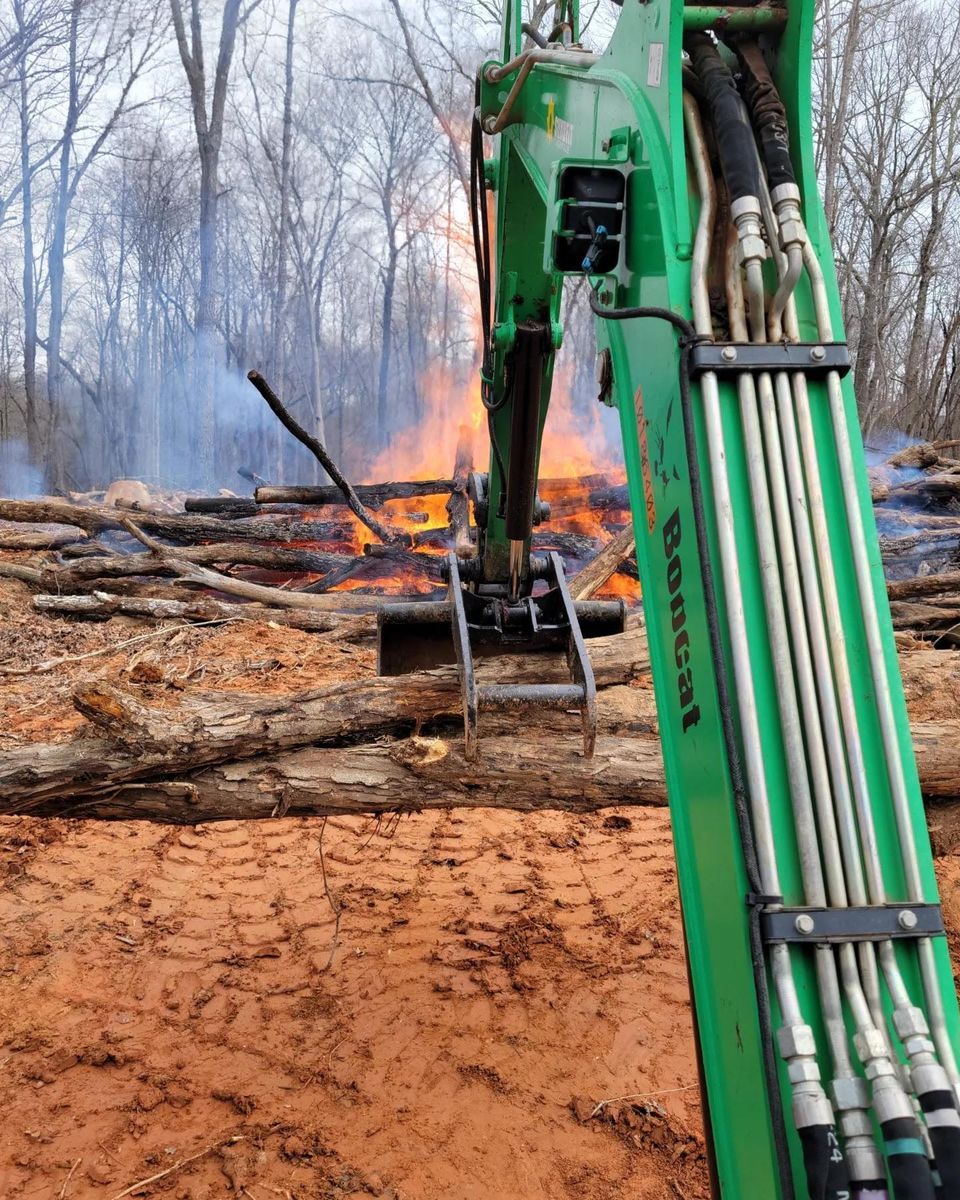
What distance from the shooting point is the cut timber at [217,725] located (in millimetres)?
3717

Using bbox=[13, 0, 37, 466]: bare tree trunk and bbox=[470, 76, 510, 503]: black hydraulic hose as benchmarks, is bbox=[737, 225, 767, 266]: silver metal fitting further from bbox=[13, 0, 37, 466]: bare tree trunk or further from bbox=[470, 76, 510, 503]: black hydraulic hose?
bbox=[13, 0, 37, 466]: bare tree trunk

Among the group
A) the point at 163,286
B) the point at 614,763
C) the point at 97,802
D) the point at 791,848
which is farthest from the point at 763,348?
the point at 163,286

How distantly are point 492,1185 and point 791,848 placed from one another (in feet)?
7.38

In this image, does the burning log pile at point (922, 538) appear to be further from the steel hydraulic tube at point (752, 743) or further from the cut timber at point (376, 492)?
the steel hydraulic tube at point (752, 743)

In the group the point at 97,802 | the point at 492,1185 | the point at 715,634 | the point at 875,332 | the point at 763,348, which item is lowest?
the point at 492,1185

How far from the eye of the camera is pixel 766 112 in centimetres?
196

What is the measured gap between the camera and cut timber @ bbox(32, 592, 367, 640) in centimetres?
945

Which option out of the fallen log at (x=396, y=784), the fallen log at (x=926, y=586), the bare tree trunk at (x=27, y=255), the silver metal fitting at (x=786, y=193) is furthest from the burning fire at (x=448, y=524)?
the bare tree trunk at (x=27, y=255)

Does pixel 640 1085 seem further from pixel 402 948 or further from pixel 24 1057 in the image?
pixel 24 1057

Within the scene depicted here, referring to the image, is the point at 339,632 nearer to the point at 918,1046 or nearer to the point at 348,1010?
the point at 348,1010

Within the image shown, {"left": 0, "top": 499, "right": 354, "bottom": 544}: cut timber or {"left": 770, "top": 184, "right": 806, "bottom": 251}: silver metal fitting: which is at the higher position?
{"left": 770, "top": 184, "right": 806, "bottom": 251}: silver metal fitting

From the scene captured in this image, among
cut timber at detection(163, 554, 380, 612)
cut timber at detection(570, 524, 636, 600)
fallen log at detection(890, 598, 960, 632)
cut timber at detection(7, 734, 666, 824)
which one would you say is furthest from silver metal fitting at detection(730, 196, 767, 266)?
cut timber at detection(163, 554, 380, 612)

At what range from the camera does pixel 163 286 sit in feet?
109

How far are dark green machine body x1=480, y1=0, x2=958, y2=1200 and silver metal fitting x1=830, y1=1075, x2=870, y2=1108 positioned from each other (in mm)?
95
